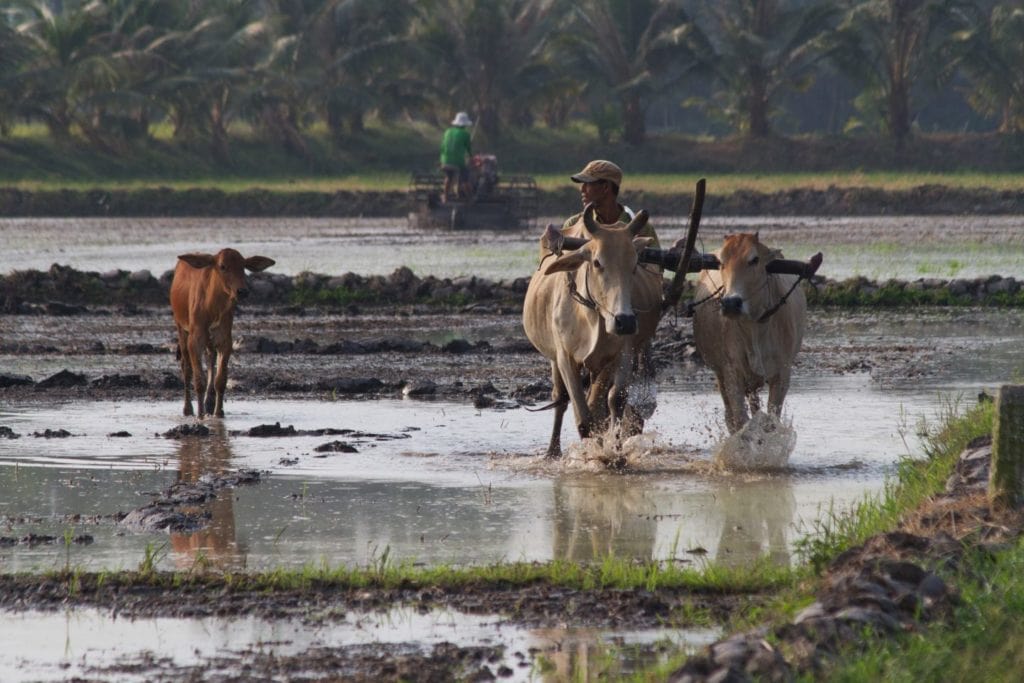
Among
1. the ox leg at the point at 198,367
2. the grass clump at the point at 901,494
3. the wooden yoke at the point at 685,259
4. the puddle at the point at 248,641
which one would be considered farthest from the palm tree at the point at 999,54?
the puddle at the point at 248,641

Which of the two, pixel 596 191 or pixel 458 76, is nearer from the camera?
pixel 596 191

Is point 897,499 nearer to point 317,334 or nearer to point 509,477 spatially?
point 509,477

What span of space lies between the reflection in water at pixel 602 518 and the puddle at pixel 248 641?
4.12 feet

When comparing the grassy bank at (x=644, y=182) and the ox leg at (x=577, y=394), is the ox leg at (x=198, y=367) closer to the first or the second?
the ox leg at (x=577, y=394)

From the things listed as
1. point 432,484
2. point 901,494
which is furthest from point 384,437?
point 901,494

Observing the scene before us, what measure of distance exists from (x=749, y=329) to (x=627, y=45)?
43081 mm

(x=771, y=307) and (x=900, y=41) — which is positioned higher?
(x=900, y=41)

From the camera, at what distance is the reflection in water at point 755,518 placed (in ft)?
24.5

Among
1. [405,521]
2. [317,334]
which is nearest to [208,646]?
[405,521]

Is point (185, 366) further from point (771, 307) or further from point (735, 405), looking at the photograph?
point (771, 307)

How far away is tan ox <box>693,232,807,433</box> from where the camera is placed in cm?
989

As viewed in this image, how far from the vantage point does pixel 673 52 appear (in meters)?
51.1

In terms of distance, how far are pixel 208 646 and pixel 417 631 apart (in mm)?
736

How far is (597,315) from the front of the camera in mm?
9625
